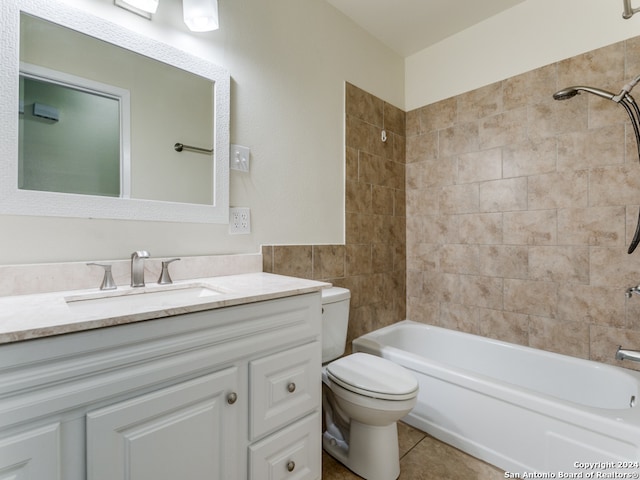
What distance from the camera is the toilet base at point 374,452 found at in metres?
1.42

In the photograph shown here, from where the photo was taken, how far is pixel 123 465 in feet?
2.57

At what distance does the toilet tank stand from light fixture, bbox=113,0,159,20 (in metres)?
1.43

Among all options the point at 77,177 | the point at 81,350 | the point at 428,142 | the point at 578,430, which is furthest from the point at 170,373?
the point at 428,142

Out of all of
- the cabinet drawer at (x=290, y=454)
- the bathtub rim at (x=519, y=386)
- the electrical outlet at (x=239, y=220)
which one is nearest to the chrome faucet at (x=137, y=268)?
the electrical outlet at (x=239, y=220)

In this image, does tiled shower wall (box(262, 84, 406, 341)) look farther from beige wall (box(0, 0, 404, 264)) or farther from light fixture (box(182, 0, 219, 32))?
light fixture (box(182, 0, 219, 32))

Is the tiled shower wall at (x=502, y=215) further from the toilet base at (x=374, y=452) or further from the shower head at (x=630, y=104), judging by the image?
the toilet base at (x=374, y=452)

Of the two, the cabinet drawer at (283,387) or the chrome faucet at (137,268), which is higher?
the chrome faucet at (137,268)

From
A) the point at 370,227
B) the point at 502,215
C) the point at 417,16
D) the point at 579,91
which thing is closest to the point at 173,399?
the point at 370,227

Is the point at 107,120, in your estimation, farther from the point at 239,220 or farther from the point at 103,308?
the point at 103,308

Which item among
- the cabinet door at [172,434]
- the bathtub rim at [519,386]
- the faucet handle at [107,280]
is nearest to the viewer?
the cabinet door at [172,434]

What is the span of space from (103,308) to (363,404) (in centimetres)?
104

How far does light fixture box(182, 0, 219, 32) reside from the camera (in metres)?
1.34

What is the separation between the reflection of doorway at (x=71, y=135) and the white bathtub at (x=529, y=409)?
65.4 inches

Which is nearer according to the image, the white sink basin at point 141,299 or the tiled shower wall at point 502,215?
the white sink basin at point 141,299
